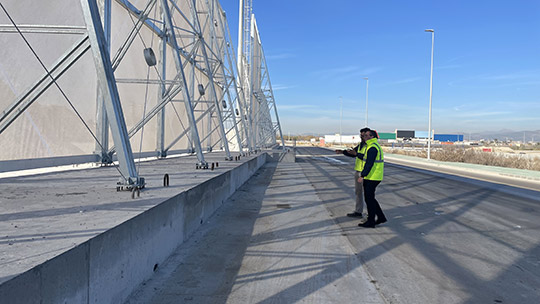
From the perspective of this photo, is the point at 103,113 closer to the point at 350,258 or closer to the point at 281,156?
the point at 350,258

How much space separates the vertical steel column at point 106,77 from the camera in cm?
532

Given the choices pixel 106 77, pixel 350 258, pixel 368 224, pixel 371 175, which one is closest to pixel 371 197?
pixel 371 175

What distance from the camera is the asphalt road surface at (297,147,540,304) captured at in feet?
14.0

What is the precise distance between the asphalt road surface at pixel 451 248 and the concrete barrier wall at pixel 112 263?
2668mm

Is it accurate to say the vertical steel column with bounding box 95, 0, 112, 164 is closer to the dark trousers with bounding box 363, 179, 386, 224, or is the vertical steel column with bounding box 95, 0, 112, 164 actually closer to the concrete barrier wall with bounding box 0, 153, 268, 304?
the concrete barrier wall with bounding box 0, 153, 268, 304

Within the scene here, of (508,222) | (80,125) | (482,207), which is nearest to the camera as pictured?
(508,222)

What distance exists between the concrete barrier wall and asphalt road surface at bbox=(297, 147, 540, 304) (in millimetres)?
2668

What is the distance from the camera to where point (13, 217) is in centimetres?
392

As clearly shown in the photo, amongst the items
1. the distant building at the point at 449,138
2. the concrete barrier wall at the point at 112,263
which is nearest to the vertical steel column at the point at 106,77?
the concrete barrier wall at the point at 112,263

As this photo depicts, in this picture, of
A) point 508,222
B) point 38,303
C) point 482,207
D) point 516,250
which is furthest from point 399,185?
point 38,303

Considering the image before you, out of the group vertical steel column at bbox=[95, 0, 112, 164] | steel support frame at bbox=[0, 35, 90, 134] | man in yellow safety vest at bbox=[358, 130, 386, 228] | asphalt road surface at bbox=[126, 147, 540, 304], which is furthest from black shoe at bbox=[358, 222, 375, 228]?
vertical steel column at bbox=[95, 0, 112, 164]

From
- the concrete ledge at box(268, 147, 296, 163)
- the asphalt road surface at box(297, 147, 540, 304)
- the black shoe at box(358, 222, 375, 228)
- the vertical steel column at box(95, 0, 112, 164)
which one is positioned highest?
the vertical steel column at box(95, 0, 112, 164)

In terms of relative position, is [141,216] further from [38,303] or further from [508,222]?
→ [508,222]

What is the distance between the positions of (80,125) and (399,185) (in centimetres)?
1128
